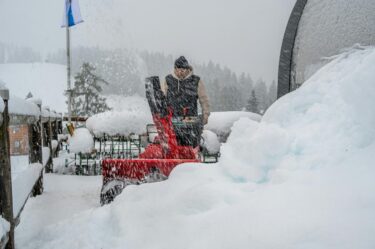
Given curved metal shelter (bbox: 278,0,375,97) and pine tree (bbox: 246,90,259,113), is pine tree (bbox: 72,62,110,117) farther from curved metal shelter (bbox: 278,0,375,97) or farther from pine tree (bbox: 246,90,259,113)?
curved metal shelter (bbox: 278,0,375,97)

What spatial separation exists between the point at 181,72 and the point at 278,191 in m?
3.74

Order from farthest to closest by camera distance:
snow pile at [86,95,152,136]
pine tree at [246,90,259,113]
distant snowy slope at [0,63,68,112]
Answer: distant snowy slope at [0,63,68,112] → pine tree at [246,90,259,113] → snow pile at [86,95,152,136]

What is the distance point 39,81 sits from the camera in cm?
12406

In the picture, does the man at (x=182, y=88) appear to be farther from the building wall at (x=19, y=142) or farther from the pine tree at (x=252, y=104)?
the pine tree at (x=252, y=104)

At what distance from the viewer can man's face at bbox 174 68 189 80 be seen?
5914 millimetres

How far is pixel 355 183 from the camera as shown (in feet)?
7.26

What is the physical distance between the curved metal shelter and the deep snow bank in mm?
2178

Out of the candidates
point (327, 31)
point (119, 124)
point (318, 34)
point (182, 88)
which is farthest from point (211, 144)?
point (327, 31)

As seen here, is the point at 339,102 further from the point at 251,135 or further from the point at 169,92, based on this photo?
the point at 169,92

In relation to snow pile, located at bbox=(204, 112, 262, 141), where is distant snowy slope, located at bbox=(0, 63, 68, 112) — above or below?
above

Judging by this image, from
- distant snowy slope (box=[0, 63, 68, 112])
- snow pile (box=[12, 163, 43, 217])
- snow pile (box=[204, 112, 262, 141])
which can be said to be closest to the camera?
snow pile (box=[12, 163, 43, 217])

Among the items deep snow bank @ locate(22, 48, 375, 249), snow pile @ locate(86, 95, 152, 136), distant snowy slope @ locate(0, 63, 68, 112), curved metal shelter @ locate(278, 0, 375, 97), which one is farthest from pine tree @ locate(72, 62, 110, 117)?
distant snowy slope @ locate(0, 63, 68, 112)

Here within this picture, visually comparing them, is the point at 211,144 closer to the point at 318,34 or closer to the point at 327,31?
A: the point at 318,34

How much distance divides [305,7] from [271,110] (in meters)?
3.86
